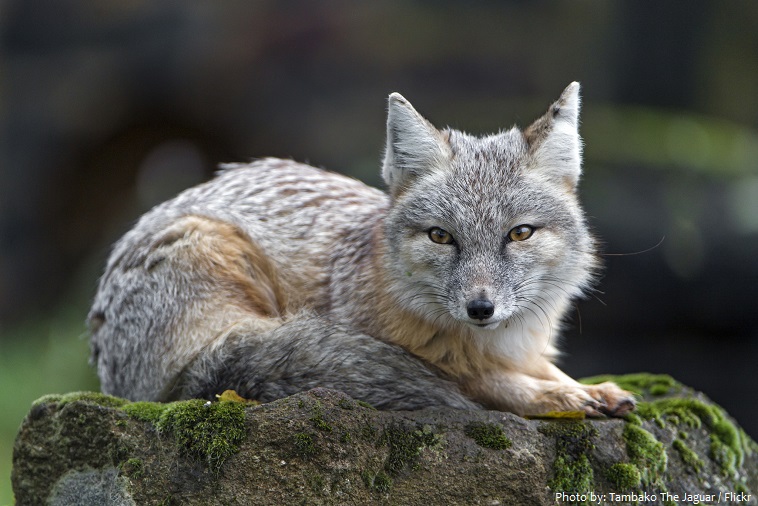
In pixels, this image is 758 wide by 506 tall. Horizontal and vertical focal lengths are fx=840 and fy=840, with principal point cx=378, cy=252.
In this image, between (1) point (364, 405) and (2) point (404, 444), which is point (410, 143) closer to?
(1) point (364, 405)

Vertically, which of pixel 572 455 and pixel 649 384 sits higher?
pixel 572 455

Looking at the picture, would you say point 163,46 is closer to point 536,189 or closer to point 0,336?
point 0,336

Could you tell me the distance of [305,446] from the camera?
15.5 feet

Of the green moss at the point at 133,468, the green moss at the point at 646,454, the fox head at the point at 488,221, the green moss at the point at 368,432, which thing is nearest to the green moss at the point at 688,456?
the green moss at the point at 646,454

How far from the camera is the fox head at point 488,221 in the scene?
5.29 m

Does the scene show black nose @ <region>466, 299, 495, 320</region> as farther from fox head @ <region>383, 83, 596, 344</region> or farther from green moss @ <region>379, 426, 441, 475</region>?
green moss @ <region>379, 426, 441, 475</region>

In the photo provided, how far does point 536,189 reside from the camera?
18.5 feet

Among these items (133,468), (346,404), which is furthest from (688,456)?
(133,468)

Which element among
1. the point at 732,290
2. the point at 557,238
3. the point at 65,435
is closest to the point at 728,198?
the point at 732,290

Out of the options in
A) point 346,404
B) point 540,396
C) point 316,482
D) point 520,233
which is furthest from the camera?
point 540,396

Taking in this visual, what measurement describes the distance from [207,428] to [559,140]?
3048 mm

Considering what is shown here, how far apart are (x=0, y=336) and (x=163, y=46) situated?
5765 mm

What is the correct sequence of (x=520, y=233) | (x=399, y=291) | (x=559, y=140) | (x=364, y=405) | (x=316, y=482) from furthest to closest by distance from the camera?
(x=559, y=140), (x=399, y=291), (x=520, y=233), (x=364, y=405), (x=316, y=482)

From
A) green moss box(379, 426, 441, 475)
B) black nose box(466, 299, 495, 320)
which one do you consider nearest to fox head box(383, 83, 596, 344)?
black nose box(466, 299, 495, 320)
